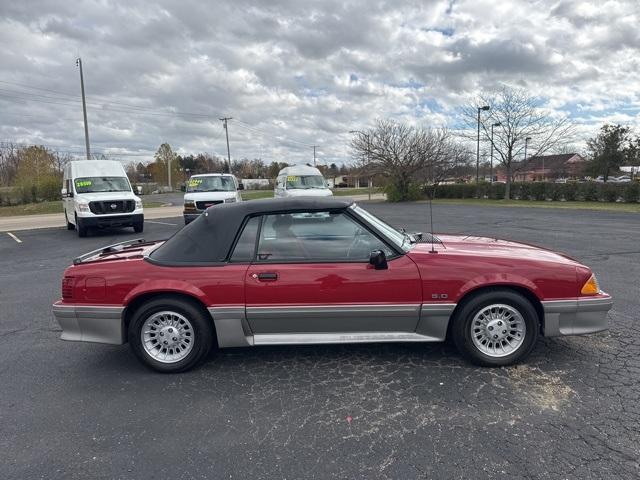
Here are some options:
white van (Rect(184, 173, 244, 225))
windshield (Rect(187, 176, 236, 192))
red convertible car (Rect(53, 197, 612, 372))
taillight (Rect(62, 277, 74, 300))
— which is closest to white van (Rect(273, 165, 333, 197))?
white van (Rect(184, 173, 244, 225))

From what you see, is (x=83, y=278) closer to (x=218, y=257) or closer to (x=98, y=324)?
(x=98, y=324)

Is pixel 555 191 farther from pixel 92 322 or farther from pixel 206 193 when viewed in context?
pixel 92 322

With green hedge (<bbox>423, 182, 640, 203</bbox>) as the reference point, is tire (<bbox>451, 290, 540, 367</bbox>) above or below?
below

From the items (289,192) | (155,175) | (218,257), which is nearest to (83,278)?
(218,257)

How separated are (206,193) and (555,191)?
82.2 feet

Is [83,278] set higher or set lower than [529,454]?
higher

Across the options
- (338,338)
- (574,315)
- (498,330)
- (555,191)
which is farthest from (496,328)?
(555,191)

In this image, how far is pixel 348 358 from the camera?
12.2 ft

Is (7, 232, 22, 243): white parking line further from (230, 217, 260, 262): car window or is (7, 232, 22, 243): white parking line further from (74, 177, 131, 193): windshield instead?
(230, 217, 260, 262): car window

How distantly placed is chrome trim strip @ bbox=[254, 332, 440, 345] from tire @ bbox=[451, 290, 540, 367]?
279 mm

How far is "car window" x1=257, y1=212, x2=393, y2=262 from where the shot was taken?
11.4 ft

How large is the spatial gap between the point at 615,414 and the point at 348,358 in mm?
2005

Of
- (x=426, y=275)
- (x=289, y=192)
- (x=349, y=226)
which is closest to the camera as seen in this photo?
(x=426, y=275)

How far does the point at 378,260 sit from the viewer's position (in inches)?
130
